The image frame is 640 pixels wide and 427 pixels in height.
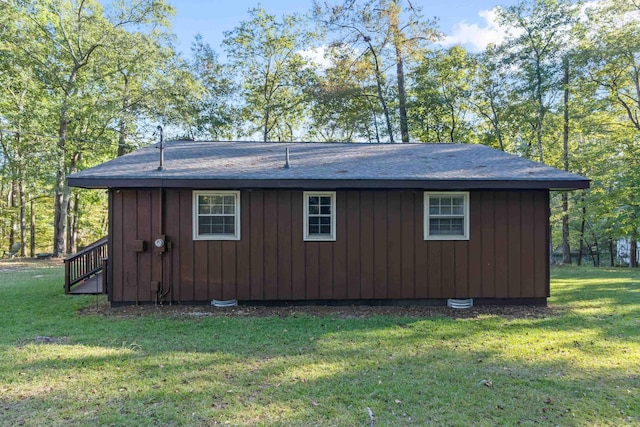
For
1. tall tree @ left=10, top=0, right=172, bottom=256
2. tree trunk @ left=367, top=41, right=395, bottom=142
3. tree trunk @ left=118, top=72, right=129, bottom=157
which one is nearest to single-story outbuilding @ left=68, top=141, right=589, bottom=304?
tree trunk @ left=118, top=72, right=129, bottom=157

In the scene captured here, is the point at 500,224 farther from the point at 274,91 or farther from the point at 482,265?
the point at 274,91

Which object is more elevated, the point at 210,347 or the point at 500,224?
the point at 500,224

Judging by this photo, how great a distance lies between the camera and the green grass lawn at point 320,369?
280 centimetres

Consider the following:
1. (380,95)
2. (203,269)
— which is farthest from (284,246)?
(380,95)

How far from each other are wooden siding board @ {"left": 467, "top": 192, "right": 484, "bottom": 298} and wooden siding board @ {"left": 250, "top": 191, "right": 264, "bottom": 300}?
373 centimetres

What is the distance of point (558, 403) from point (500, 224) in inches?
159

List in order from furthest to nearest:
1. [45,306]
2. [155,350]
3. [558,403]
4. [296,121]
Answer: [296,121] < [45,306] < [155,350] < [558,403]

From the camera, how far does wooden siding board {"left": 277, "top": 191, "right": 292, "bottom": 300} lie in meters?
6.48

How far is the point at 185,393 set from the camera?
311 centimetres

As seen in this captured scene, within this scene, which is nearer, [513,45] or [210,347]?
[210,347]

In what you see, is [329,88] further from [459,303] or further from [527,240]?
[459,303]

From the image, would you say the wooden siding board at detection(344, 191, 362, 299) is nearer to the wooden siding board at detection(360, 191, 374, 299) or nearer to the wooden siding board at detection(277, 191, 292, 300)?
the wooden siding board at detection(360, 191, 374, 299)

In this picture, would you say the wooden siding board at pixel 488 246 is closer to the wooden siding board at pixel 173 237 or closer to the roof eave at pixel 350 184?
the roof eave at pixel 350 184

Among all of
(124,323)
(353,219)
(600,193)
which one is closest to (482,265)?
(353,219)
